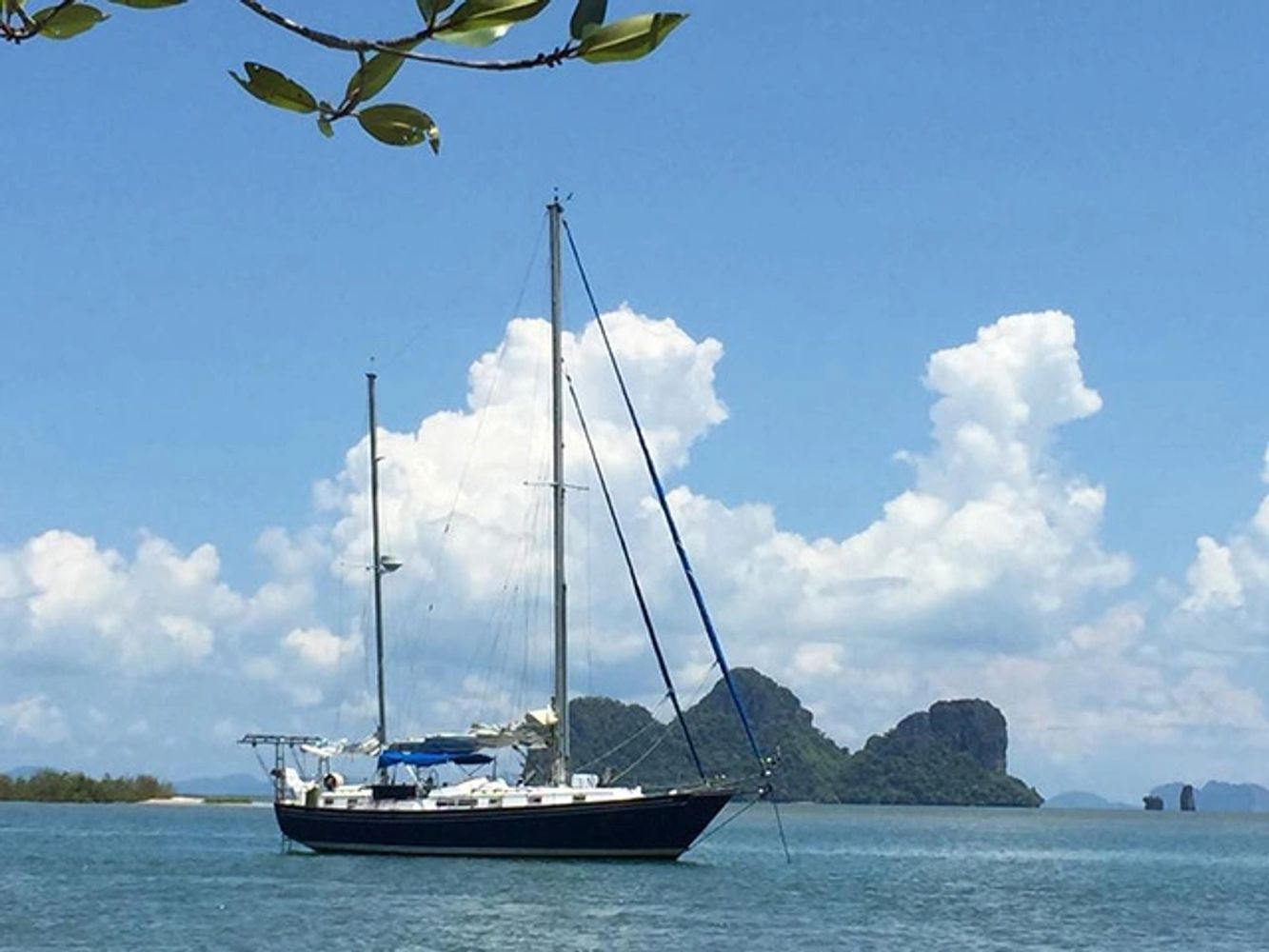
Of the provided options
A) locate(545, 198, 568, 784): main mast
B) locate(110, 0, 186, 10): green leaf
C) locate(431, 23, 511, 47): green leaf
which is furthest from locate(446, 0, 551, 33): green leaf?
locate(545, 198, 568, 784): main mast

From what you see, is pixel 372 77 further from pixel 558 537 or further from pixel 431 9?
pixel 558 537

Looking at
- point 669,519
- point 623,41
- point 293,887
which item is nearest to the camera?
point 623,41

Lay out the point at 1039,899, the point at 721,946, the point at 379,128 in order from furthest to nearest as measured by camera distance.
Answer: the point at 1039,899 → the point at 721,946 → the point at 379,128

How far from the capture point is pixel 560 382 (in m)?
50.7

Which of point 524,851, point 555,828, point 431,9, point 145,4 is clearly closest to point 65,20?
point 145,4

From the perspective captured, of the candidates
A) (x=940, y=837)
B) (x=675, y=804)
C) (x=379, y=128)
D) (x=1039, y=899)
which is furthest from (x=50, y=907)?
(x=940, y=837)

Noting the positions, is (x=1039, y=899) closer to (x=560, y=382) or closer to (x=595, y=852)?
(x=595, y=852)

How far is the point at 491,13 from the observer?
7.86ft

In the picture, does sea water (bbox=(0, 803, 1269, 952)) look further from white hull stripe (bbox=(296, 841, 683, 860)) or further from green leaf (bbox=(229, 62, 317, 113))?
green leaf (bbox=(229, 62, 317, 113))

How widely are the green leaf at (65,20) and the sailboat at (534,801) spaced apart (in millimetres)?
45607

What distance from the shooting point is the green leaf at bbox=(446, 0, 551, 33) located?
2369 millimetres

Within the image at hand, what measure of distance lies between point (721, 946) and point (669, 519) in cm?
1779

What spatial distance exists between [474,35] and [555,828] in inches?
1878

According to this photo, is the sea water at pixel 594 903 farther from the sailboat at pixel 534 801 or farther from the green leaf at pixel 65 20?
the green leaf at pixel 65 20
